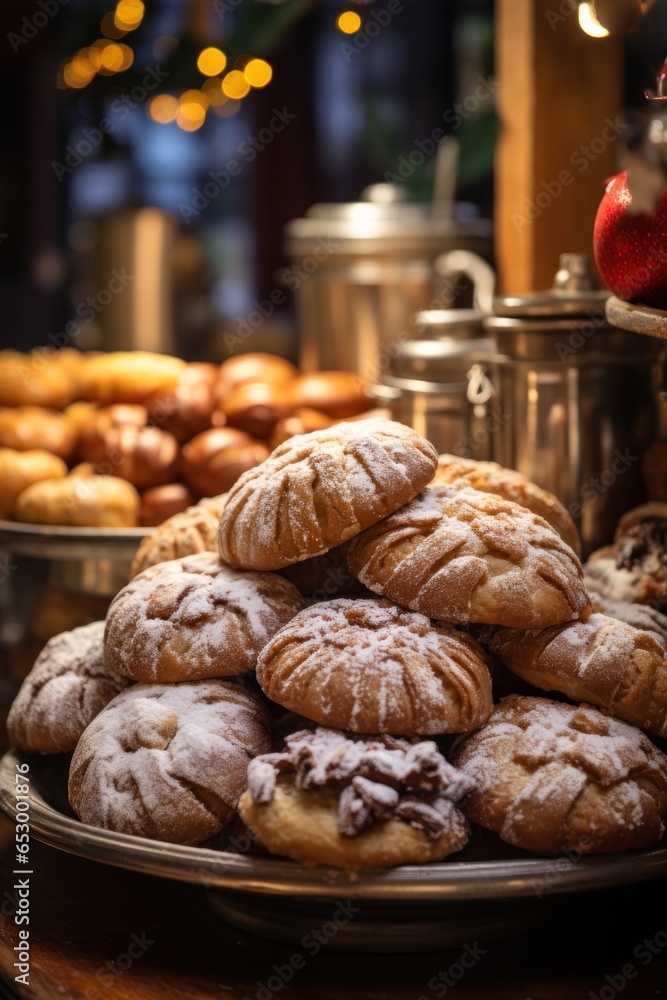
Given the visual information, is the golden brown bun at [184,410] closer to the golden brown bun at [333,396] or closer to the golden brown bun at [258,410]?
the golden brown bun at [258,410]

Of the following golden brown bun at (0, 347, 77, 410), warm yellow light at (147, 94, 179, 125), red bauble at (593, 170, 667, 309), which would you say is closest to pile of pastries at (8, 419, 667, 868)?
red bauble at (593, 170, 667, 309)

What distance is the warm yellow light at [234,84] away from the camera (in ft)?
12.9

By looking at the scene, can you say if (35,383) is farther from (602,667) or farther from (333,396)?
(602,667)

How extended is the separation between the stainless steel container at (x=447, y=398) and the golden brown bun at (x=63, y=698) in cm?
93

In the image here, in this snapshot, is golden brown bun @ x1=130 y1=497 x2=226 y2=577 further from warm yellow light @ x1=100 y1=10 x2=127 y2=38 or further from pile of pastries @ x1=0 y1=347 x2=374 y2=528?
warm yellow light @ x1=100 y1=10 x2=127 y2=38

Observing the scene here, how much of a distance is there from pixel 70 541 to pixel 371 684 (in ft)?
4.12

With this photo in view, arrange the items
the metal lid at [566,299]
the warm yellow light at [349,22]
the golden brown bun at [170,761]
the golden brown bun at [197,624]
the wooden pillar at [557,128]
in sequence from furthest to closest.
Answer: the warm yellow light at [349,22], the wooden pillar at [557,128], the metal lid at [566,299], the golden brown bun at [197,624], the golden brown bun at [170,761]

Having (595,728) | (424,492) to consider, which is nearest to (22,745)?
(424,492)

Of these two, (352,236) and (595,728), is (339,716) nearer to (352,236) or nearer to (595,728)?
(595,728)

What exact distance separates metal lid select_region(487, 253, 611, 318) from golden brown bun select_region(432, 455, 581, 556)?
441mm

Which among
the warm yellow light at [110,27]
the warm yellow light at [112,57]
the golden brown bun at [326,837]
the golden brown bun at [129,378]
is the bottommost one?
the golden brown bun at [326,837]

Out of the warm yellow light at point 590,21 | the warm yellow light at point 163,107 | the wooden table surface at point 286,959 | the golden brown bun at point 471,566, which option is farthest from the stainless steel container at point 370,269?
the wooden table surface at point 286,959

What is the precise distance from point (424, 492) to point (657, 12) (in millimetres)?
1233

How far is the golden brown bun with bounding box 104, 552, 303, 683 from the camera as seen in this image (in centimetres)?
147
